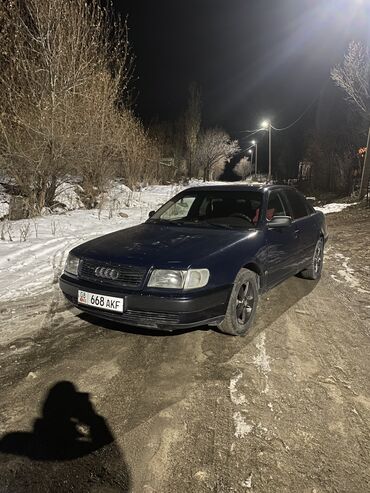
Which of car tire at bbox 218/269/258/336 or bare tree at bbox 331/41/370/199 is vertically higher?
bare tree at bbox 331/41/370/199

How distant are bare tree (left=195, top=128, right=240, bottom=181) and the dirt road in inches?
1517

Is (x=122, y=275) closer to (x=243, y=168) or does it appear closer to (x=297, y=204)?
(x=297, y=204)

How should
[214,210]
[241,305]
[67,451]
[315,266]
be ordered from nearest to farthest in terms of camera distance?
[67,451], [241,305], [214,210], [315,266]

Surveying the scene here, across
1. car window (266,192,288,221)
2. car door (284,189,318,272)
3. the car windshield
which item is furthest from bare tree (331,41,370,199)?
the car windshield

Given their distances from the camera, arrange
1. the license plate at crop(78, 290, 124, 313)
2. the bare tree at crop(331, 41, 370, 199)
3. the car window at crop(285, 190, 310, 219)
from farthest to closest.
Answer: the bare tree at crop(331, 41, 370, 199)
the car window at crop(285, 190, 310, 219)
the license plate at crop(78, 290, 124, 313)

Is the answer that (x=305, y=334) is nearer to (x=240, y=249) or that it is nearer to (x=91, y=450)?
(x=240, y=249)

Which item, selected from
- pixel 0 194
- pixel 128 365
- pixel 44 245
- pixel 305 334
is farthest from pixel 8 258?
pixel 0 194

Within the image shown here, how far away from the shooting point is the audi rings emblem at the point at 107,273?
319 centimetres

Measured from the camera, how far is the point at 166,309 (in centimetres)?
299

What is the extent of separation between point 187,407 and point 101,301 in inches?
47.6

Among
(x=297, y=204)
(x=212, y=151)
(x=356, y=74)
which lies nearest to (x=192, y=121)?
(x=212, y=151)

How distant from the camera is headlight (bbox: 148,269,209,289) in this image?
3041 millimetres

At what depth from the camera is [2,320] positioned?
391 centimetres

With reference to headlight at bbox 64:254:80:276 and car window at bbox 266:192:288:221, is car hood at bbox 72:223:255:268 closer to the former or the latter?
headlight at bbox 64:254:80:276
